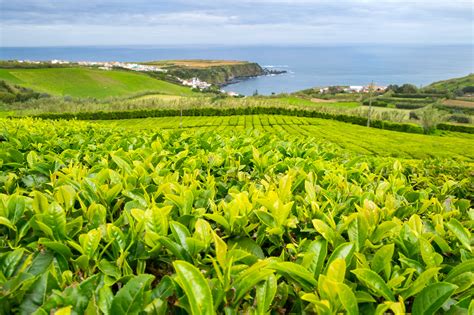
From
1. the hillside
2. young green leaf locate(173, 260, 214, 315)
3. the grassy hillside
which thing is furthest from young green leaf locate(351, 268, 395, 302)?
the hillside

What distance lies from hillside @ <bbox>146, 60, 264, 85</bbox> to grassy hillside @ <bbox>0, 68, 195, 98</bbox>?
3257 cm

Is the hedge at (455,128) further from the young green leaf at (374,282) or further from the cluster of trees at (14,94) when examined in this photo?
the cluster of trees at (14,94)

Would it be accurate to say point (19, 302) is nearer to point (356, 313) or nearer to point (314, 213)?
point (356, 313)

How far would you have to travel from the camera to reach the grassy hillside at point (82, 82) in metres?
90.0

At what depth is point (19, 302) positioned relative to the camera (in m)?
1.23

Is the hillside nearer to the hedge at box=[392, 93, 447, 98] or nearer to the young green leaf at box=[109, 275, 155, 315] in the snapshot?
the hedge at box=[392, 93, 447, 98]

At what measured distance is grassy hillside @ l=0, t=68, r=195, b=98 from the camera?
295ft

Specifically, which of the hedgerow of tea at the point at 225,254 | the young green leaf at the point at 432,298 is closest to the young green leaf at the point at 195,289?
the hedgerow of tea at the point at 225,254

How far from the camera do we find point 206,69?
154m

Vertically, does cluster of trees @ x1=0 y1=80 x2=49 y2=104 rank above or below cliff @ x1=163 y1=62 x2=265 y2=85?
below

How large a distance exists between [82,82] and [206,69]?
2582 inches

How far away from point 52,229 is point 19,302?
16.5 inches

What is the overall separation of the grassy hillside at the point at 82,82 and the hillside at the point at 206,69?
32565 mm

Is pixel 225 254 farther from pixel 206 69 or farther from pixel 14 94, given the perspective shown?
pixel 206 69
